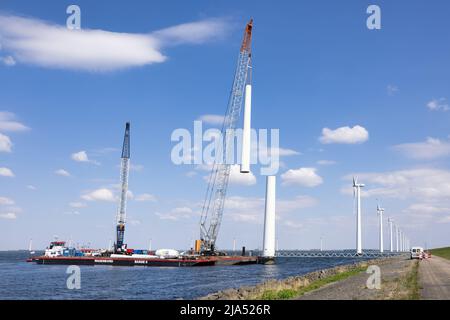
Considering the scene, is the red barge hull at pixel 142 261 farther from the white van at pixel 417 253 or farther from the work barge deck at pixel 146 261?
the white van at pixel 417 253

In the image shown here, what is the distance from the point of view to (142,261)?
607 feet

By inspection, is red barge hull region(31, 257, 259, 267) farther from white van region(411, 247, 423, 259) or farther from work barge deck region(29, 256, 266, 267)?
white van region(411, 247, 423, 259)

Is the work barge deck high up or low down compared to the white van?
down

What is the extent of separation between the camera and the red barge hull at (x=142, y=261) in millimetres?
176675

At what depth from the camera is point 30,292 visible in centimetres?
7956

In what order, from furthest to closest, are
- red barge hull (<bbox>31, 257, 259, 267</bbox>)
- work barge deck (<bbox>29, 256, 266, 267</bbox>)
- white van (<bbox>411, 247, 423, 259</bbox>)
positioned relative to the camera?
work barge deck (<bbox>29, 256, 266, 267</bbox>) → red barge hull (<bbox>31, 257, 259, 267</bbox>) → white van (<bbox>411, 247, 423, 259</bbox>)

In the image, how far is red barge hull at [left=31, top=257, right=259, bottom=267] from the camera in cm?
17668

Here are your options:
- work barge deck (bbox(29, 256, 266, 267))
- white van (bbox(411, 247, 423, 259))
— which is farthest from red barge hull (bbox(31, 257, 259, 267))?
white van (bbox(411, 247, 423, 259))

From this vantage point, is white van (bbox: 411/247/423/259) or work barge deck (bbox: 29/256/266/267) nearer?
white van (bbox: 411/247/423/259)

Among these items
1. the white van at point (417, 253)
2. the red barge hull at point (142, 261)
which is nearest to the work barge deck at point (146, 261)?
the red barge hull at point (142, 261)

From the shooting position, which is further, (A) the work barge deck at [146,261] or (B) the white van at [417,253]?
(A) the work barge deck at [146,261]

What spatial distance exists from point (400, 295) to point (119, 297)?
42.8 m

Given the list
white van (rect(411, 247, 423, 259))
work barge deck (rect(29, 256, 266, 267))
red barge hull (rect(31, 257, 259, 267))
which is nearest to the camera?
white van (rect(411, 247, 423, 259))
